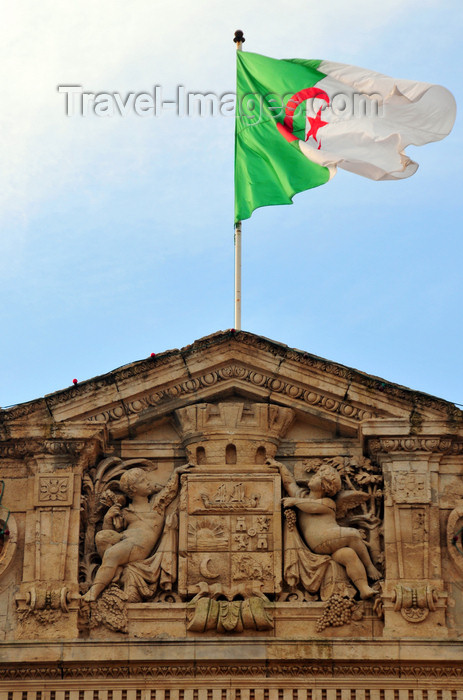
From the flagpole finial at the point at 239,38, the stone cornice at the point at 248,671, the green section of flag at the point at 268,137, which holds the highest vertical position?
the flagpole finial at the point at 239,38

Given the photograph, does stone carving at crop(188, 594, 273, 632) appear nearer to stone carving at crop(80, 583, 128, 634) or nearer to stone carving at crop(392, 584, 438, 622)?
stone carving at crop(80, 583, 128, 634)

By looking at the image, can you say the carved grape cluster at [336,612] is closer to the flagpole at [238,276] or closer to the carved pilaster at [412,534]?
the carved pilaster at [412,534]

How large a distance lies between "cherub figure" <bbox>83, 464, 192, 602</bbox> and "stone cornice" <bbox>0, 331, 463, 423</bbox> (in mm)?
1167

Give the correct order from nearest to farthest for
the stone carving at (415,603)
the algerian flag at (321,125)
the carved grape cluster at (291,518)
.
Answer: the stone carving at (415,603), the carved grape cluster at (291,518), the algerian flag at (321,125)

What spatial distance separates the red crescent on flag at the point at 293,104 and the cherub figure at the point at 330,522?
4.96m

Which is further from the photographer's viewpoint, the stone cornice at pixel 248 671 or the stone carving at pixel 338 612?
the stone carving at pixel 338 612

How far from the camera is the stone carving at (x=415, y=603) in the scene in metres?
19.2

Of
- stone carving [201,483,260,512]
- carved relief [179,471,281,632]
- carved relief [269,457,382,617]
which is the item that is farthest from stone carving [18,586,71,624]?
carved relief [269,457,382,617]

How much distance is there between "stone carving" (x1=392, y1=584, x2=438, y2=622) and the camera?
63.0 feet

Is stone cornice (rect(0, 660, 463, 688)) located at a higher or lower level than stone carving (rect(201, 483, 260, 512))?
lower

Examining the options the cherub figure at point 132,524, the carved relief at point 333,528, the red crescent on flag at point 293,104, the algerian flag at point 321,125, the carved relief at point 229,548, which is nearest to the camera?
the carved relief at point 229,548

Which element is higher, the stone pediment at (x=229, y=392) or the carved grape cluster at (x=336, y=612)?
the stone pediment at (x=229, y=392)

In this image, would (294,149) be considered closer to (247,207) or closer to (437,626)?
(247,207)

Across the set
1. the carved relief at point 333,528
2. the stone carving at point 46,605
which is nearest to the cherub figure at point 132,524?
the stone carving at point 46,605
